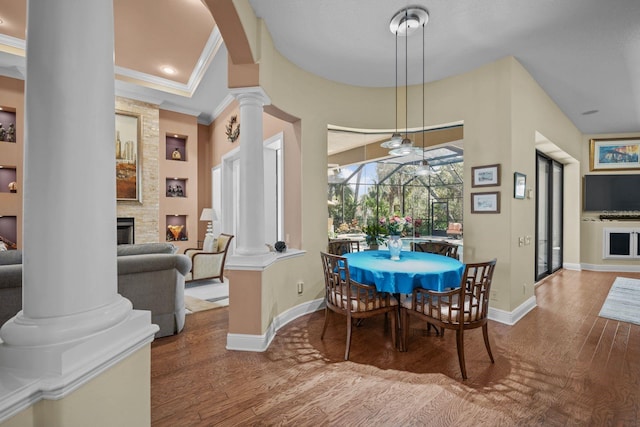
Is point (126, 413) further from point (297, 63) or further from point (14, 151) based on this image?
point (14, 151)

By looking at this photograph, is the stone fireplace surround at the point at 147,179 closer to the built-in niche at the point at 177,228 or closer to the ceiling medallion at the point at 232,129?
the built-in niche at the point at 177,228

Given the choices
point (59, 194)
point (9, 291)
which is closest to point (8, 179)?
point (9, 291)

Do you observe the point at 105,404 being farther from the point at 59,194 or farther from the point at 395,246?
the point at 395,246

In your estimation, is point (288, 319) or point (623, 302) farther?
point (623, 302)

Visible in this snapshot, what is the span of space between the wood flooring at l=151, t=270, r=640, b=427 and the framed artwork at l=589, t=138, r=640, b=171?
4.94 m

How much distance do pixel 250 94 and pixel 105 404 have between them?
2.55 metres

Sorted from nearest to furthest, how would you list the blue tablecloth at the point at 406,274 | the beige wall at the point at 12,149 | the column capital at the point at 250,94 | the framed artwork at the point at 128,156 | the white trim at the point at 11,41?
the blue tablecloth at the point at 406,274
the column capital at the point at 250,94
the white trim at the point at 11,41
the beige wall at the point at 12,149
the framed artwork at the point at 128,156

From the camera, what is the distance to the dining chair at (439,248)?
11.9 ft

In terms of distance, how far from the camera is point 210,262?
200 inches

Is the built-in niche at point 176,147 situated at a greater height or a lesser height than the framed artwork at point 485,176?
greater

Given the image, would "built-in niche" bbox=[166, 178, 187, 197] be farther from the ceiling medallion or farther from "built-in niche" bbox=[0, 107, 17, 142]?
"built-in niche" bbox=[0, 107, 17, 142]

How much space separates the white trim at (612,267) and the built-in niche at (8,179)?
1135 centimetres

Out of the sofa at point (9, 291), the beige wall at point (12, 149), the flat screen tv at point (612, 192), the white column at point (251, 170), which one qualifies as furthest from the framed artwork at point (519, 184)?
the beige wall at point (12, 149)

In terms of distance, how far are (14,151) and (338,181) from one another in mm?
5326
